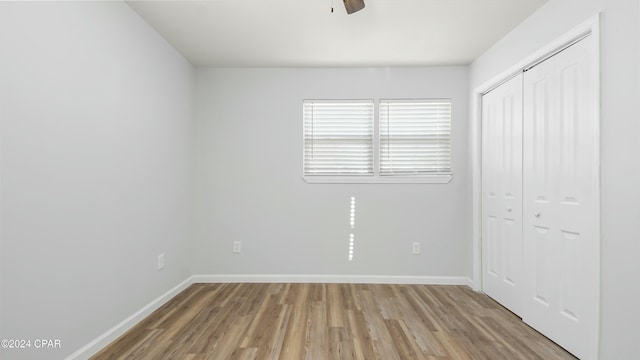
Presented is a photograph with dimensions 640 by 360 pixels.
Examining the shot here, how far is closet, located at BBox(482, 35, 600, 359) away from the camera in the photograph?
2.06 m

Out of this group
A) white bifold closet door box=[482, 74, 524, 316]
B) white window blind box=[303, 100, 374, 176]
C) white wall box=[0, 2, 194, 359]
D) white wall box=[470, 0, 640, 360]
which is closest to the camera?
white wall box=[0, 2, 194, 359]

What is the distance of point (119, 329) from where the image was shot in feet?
7.90

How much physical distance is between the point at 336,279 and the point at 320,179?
46.4 inches

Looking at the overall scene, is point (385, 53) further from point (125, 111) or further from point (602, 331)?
point (602, 331)

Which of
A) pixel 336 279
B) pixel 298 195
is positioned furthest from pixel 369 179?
pixel 336 279

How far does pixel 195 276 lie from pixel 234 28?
8.94 ft

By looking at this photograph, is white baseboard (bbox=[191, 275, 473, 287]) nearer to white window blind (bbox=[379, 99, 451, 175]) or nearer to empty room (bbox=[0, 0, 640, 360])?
empty room (bbox=[0, 0, 640, 360])

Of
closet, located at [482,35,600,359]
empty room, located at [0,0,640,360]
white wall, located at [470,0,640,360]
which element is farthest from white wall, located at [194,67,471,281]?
white wall, located at [470,0,640,360]

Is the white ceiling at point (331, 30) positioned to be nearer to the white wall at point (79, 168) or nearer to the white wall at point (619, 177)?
the white wall at point (79, 168)

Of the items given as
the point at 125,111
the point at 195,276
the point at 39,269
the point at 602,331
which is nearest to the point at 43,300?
the point at 39,269

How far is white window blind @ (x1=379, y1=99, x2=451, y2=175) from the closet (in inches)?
23.1

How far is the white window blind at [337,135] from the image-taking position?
390cm

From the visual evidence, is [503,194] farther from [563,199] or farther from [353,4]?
[353,4]

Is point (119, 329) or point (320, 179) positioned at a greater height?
point (320, 179)
